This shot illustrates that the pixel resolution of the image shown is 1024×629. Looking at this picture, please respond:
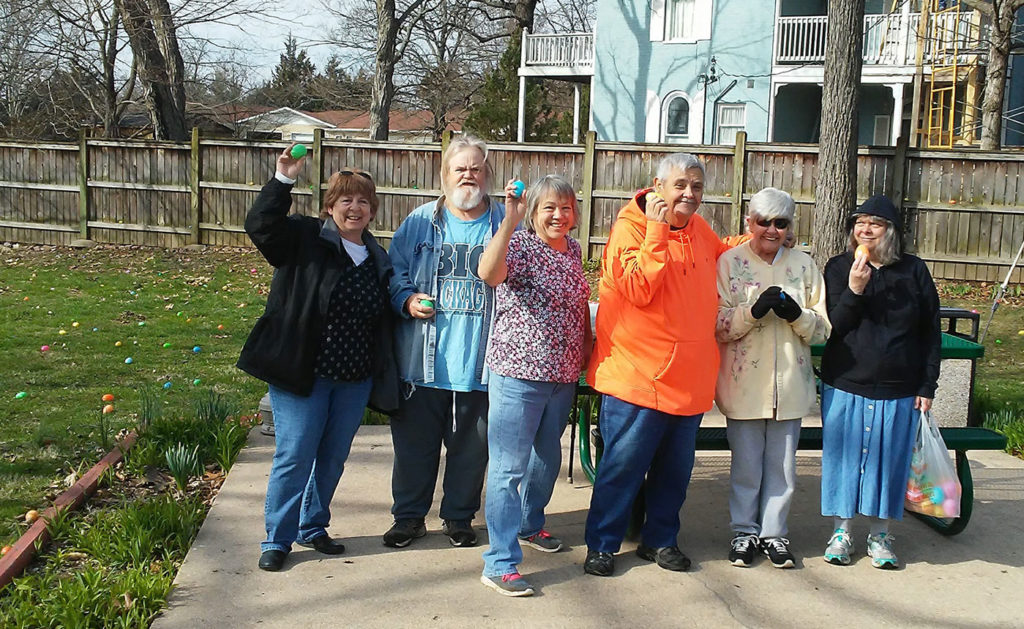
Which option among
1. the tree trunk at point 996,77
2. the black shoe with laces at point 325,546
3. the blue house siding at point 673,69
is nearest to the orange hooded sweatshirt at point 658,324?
the black shoe with laces at point 325,546

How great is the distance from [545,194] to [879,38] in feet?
66.2

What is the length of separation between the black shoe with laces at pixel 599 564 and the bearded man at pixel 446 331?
561 mm

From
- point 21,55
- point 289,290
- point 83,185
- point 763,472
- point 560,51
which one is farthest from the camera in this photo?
point 560,51

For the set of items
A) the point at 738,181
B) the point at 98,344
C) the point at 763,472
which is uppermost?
the point at 738,181

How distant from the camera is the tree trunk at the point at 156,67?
15.8 metres

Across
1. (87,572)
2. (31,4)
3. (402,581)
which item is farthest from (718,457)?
(31,4)

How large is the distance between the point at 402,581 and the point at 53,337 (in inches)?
237

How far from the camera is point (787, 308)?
392cm

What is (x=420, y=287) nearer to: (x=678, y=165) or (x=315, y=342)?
(x=315, y=342)

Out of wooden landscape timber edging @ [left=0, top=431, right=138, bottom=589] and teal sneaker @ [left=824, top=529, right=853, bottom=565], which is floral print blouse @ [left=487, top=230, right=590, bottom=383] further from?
wooden landscape timber edging @ [left=0, top=431, right=138, bottom=589]

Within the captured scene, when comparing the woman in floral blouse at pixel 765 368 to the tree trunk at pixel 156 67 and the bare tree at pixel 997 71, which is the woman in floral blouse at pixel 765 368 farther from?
the tree trunk at pixel 156 67

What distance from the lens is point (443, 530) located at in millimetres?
4402

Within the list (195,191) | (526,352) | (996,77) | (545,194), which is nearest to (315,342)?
(526,352)

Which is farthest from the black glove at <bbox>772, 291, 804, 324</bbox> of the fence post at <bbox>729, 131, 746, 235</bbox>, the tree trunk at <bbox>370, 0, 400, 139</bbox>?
the tree trunk at <bbox>370, 0, 400, 139</bbox>
